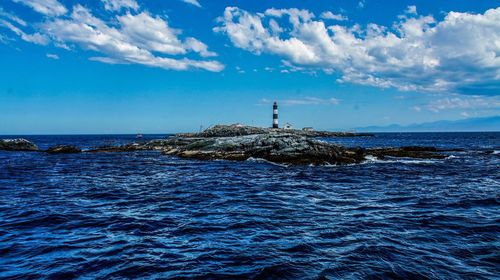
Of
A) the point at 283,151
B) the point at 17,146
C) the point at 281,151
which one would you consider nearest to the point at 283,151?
the point at 283,151

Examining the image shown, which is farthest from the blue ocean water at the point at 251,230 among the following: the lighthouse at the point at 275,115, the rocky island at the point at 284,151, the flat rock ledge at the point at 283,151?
the lighthouse at the point at 275,115

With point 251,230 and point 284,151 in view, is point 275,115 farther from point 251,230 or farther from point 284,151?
point 251,230

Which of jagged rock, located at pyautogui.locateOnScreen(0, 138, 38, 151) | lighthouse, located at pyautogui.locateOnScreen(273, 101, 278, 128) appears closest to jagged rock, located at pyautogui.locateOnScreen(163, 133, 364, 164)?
jagged rock, located at pyautogui.locateOnScreen(0, 138, 38, 151)

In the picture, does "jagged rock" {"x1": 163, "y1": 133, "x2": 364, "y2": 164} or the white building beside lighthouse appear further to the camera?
the white building beside lighthouse

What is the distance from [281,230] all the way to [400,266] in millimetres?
4226

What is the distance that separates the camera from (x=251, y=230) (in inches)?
475

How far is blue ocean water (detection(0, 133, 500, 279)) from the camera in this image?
8.70 m

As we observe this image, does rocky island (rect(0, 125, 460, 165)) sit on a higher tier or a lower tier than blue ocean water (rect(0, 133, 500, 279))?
higher

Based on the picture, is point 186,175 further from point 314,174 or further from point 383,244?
point 383,244

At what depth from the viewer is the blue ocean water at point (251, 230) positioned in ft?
28.5

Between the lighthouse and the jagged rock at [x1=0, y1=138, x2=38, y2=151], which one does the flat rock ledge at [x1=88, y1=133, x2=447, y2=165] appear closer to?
the jagged rock at [x1=0, y1=138, x2=38, y2=151]

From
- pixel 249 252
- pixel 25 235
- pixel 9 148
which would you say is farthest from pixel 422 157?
pixel 9 148

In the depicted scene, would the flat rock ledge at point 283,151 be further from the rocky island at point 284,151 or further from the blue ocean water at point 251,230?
the blue ocean water at point 251,230

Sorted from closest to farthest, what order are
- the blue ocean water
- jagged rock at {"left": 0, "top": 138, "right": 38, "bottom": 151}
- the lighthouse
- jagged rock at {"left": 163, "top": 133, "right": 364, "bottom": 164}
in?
the blue ocean water, jagged rock at {"left": 163, "top": 133, "right": 364, "bottom": 164}, jagged rock at {"left": 0, "top": 138, "right": 38, "bottom": 151}, the lighthouse
